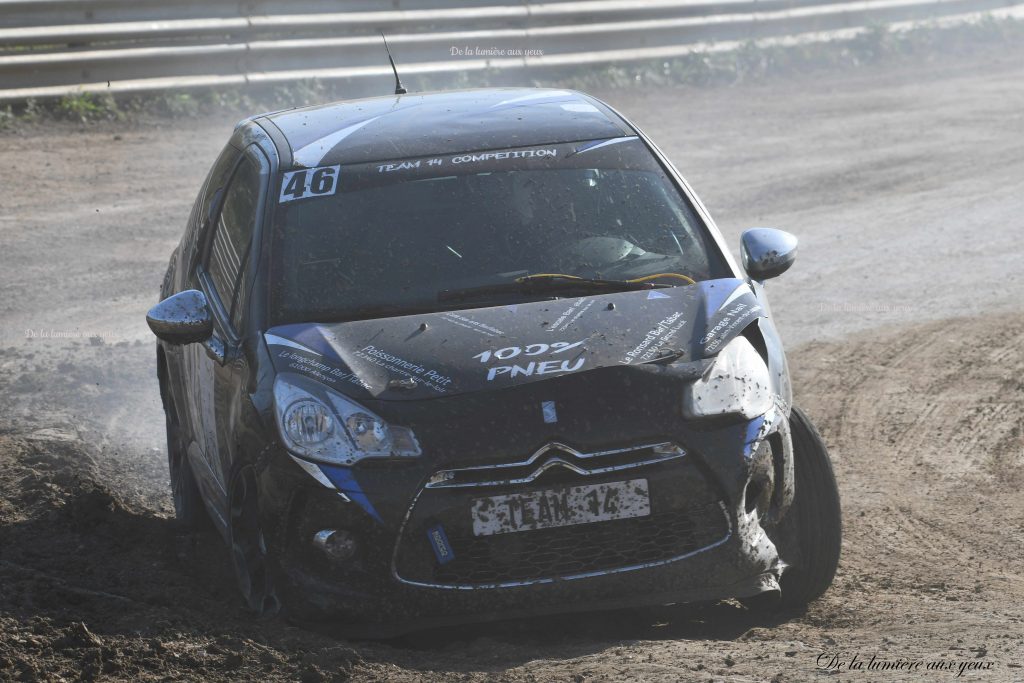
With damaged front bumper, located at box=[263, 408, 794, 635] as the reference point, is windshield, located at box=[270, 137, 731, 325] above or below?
above

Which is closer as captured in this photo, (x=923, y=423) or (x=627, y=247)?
(x=627, y=247)

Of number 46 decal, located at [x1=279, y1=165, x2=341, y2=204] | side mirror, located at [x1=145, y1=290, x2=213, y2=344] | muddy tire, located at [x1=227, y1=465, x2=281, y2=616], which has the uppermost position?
number 46 decal, located at [x1=279, y1=165, x2=341, y2=204]

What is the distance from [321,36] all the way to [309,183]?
Answer: 1112 centimetres

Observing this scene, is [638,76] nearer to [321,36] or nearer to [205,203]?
[321,36]

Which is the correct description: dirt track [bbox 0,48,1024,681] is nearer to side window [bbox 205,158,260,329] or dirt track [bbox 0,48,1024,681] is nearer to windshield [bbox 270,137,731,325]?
side window [bbox 205,158,260,329]

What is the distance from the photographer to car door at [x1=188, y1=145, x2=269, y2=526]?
16.4ft

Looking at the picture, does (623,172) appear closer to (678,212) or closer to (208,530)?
(678,212)

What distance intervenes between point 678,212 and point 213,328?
1.77 meters

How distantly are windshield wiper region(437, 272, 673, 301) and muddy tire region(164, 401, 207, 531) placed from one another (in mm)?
1560

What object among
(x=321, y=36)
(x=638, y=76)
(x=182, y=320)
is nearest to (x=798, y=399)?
(x=182, y=320)

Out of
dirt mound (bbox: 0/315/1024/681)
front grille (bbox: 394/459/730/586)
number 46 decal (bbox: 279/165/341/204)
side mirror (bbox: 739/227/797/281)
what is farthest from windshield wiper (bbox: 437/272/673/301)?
dirt mound (bbox: 0/315/1024/681)

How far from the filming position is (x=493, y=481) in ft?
14.3

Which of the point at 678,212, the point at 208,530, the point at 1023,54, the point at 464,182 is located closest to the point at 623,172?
the point at 678,212

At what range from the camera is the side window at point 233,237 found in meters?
5.35
